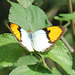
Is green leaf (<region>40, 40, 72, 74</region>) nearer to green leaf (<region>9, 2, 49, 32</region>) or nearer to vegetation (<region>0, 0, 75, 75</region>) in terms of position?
vegetation (<region>0, 0, 75, 75</region>)

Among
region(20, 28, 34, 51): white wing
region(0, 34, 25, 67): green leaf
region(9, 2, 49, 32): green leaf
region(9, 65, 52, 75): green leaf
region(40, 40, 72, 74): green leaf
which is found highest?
region(9, 2, 49, 32): green leaf

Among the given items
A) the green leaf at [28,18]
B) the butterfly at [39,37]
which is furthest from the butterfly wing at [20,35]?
the green leaf at [28,18]

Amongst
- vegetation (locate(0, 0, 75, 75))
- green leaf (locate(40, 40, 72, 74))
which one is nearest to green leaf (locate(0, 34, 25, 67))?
vegetation (locate(0, 0, 75, 75))

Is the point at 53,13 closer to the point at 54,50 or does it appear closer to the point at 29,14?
the point at 29,14

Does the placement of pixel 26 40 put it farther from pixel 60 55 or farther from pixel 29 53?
pixel 60 55

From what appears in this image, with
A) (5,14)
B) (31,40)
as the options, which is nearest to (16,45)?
(31,40)

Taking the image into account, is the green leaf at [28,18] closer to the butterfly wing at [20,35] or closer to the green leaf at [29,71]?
the butterfly wing at [20,35]
